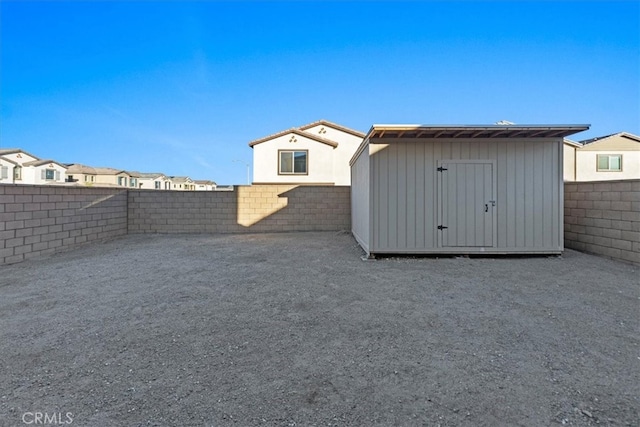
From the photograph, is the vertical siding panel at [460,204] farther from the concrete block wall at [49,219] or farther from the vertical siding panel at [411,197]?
the concrete block wall at [49,219]

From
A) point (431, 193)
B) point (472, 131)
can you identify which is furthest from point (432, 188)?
point (472, 131)

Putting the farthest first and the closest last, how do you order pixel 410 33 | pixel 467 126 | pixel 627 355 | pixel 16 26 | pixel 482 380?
1. pixel 410 33
2. pixel 16 26
3. pixel 467 126
4. pixel 627 355
5. pixel 482 380

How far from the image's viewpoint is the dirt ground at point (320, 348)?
162 cm

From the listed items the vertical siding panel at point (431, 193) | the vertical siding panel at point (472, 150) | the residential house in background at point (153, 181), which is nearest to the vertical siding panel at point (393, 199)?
the vertical siding panel at point (431, 193)

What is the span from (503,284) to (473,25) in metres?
9.06

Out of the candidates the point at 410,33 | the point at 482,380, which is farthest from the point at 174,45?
the point at 482,380

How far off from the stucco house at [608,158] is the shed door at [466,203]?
15.5 meters

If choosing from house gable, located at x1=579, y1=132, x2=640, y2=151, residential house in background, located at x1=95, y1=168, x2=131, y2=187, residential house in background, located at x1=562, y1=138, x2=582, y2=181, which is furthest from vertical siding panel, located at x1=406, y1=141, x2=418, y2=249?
residential house in background, located at x1=95, y1=168, x2=131, y2=187

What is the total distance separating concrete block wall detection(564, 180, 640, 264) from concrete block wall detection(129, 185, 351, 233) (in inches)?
221

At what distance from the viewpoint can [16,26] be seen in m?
8.03

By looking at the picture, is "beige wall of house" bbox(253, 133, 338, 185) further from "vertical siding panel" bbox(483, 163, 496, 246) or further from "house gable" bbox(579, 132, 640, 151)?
"house gable" bbox(579, 132, 640, 151)

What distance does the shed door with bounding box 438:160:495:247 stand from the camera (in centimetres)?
557

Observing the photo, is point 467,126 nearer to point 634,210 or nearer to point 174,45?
point 634,210

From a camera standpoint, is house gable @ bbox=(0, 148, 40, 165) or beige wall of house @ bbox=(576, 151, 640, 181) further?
house gable @ bbox=(0, 148, 40, 165)
